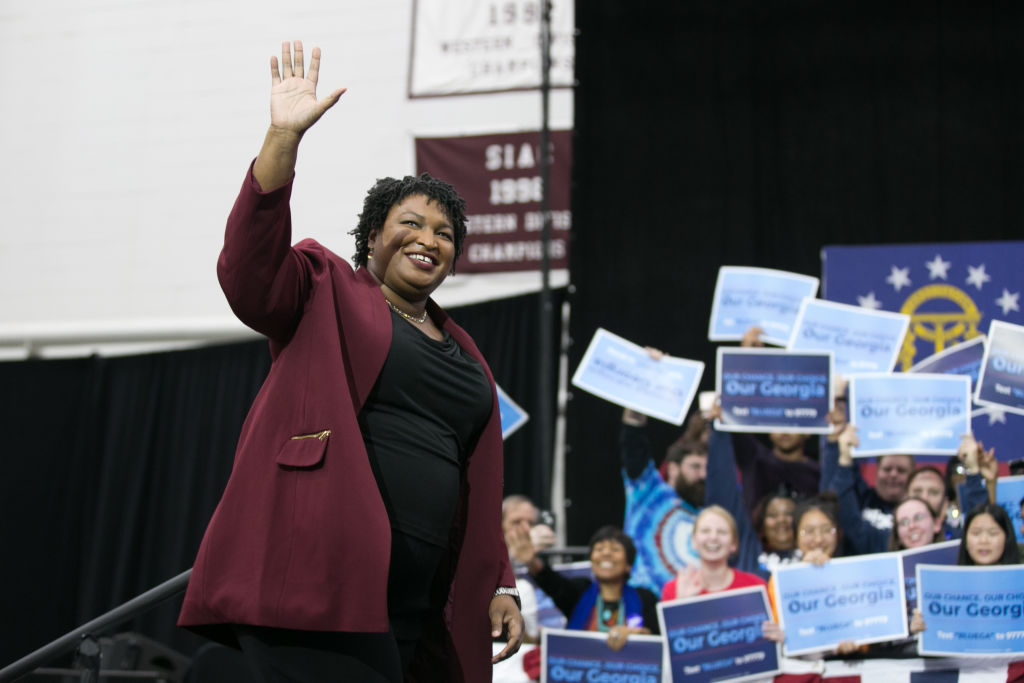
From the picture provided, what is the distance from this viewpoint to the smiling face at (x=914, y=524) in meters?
3.67

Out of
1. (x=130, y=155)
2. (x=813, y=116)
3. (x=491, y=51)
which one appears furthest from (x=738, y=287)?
(x=130, y=155)

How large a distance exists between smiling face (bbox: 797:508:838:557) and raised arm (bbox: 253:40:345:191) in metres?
2.64

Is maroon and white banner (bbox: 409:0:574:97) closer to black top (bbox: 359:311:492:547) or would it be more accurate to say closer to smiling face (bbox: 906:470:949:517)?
smiling face (bbox: 906:470:949:517)

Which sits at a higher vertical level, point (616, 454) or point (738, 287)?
point (738, 287)

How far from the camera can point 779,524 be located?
12.8ft

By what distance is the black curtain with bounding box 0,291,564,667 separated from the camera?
6.35 meters

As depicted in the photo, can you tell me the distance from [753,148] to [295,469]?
382 cm

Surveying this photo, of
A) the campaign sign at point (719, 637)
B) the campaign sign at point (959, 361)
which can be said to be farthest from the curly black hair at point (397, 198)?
the campaign sign at point (959, 361)

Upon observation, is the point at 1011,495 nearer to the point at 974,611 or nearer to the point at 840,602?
the point at 974,611

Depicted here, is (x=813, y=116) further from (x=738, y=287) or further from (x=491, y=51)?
(x=491, y=51)

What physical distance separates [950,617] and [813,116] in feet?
7.78

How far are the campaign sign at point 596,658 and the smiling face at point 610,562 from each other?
342 millimetres

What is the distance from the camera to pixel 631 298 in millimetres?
4734

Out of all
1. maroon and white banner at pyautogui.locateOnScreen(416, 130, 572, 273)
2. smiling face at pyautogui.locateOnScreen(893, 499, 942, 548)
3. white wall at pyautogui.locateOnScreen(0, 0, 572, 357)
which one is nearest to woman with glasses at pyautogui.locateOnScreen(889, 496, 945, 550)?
smiling face at pyautogui.locateOnScreen(893, 499, 942, 548)
